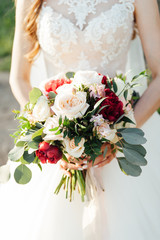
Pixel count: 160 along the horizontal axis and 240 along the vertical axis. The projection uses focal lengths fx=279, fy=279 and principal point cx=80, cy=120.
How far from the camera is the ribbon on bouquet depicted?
5.82ft

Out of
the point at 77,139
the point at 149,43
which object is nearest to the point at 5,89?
the point at 149,43

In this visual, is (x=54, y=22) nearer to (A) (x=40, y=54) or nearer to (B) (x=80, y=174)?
(A) (x=40, y=54)

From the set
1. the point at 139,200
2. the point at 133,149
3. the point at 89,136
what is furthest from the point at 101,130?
the point at 139,200

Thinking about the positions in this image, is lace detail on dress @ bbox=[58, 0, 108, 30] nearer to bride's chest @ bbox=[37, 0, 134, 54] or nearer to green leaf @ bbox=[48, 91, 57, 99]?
bride's chest @ bbox=[37, 0, 134, 54]

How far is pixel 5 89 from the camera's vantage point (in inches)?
240

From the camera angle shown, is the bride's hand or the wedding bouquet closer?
the wedding bouquet

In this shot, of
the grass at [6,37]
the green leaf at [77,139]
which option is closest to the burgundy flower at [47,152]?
the green leaf at [77,139]

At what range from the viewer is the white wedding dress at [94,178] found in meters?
1.80

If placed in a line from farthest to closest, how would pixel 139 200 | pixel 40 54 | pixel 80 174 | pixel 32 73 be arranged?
1. pixel 32 73
2. pixel 40 54
3. pixel 139 200
4. pixel 80 174

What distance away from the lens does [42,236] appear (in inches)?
70.2

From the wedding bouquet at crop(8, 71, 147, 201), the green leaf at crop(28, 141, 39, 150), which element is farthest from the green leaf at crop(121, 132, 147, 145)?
the green leaf at crop(28, 141, 39, 150)

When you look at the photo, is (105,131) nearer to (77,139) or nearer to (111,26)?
(77,139)

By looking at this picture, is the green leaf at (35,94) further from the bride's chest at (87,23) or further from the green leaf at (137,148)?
the bride's chest at (87,23)

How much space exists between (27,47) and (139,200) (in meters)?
1.44
